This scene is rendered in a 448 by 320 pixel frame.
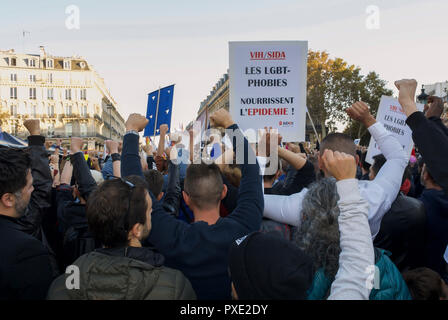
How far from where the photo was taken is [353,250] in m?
1.55

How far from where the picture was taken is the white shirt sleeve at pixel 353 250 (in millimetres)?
1502

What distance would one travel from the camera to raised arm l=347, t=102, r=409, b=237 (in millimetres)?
2254

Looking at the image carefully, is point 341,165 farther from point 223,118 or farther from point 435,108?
point 435,108

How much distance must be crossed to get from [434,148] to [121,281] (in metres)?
1.61

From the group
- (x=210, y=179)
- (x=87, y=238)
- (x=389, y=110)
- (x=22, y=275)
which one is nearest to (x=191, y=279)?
(x=210, y=179)

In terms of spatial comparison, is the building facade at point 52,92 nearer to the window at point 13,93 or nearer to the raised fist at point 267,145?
the window at point 13,93

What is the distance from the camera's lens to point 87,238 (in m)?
2.94

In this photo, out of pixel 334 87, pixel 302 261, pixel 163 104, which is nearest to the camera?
pixel 302 261

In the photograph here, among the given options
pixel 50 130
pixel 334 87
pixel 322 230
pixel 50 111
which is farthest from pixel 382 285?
pixel 50 111

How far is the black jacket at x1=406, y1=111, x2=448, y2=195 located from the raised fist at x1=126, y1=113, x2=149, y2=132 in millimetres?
1693

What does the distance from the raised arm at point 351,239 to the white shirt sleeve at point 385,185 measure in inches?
28.4

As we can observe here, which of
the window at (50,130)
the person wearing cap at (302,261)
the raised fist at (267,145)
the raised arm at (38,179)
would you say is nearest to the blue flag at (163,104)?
the raised arm at (38,179)

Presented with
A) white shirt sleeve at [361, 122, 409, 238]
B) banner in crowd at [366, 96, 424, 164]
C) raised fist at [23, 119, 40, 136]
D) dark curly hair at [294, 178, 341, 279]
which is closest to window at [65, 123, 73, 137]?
raised fist at [23, 119, 40, 136]

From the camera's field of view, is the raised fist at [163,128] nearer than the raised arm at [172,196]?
No
